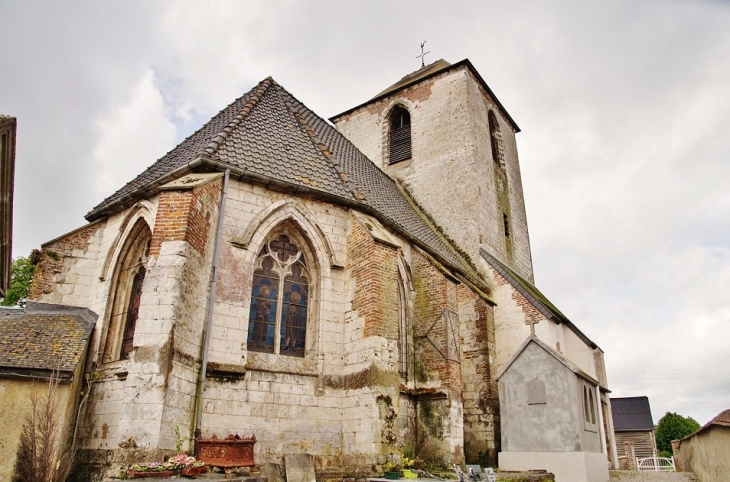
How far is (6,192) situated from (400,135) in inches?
520

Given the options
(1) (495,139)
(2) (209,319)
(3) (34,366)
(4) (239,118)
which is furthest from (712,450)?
(3) (34,366)

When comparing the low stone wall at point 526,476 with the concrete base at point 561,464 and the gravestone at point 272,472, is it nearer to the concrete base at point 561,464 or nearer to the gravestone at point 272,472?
the concrete base at point 561,464

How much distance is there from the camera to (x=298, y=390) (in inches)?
350

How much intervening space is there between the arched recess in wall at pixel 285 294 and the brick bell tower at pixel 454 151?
24.5ft

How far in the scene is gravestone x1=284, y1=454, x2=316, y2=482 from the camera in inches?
308

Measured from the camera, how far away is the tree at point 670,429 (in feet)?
142

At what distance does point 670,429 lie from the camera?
145 feet

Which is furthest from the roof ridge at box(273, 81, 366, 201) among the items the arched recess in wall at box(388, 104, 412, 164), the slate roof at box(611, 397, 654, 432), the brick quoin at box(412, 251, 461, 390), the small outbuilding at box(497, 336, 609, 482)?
the slate roof at box(611, 397, 654, 432)

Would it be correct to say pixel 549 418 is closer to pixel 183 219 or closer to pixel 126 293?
pixel 183 219

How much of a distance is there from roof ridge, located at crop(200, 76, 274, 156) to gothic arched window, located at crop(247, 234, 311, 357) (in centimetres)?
200

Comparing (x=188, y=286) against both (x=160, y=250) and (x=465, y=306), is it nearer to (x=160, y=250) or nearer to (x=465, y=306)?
(x=160, y=250)

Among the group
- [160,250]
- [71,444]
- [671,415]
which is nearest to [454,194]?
[160,250]

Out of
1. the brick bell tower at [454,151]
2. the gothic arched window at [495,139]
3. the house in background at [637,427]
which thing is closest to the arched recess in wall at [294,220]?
the brick bell tower at [454,151]

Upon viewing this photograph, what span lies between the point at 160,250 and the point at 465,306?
8.06m
